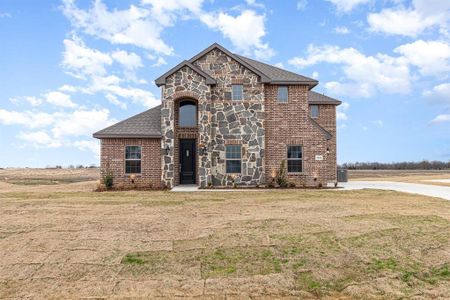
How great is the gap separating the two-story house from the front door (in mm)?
61

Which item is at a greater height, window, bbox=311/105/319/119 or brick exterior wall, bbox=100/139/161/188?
window, bbox=311/105/319/119

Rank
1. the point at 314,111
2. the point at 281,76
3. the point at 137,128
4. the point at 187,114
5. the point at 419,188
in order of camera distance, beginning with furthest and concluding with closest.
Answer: the point at 314,111 → the point at 281,76 → the point at 187,114 → the point at 137,128 → the point at 419,188

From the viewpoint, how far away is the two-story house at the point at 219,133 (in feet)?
70.4

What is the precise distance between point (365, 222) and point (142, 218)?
6630mm

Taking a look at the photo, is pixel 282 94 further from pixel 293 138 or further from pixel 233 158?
pixel 233 158

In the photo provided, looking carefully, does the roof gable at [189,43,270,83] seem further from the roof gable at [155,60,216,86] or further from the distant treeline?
the distant treeline

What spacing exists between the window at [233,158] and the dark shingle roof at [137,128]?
13.9ft

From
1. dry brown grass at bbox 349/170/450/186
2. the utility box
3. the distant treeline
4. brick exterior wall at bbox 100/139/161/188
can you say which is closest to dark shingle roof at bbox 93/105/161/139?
brick exterior wall at bbox 100/139/161/188

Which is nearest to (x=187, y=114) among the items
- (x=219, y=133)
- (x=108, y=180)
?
(x=219, y=133)

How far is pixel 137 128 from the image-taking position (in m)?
22.0

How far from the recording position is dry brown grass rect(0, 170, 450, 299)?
22.0 feet

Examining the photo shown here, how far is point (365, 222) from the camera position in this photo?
1062 centimetres

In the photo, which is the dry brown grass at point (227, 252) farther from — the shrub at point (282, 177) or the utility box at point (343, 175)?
the utility box at point (343, 175)

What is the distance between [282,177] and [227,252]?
45.9ft
